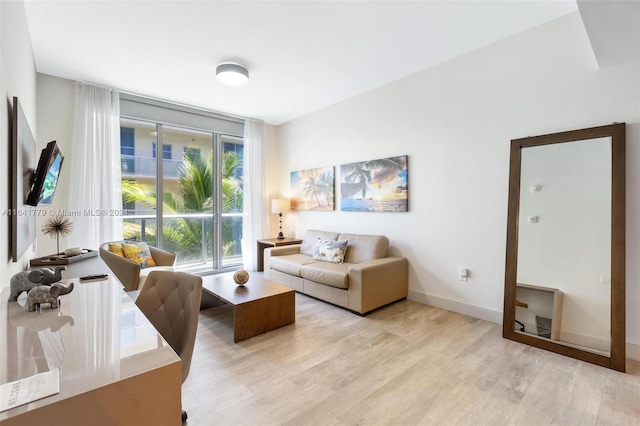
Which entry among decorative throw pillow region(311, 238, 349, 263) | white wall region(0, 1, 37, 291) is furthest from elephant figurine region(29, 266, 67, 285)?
decorative throw pillow region(311, 238, 349, 263)

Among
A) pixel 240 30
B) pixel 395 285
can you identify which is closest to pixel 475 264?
pixel 395 285

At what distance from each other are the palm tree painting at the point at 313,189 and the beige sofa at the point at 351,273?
2.10 feet

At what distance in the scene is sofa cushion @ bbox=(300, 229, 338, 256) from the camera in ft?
14.3

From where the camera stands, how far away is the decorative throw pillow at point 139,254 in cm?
342

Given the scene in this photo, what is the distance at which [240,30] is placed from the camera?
2.65 metres

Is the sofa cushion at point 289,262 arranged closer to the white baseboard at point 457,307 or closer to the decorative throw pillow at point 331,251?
the decorative throw pillow at point 331,251

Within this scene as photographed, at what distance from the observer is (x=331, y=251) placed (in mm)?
3967

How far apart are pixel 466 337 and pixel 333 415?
1.59m

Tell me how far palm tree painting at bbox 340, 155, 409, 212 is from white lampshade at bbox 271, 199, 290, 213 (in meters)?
1.25

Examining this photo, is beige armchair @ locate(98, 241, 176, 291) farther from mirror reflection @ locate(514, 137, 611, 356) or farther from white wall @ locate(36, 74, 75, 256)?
mirror reflection @ locate(514, 137, 611, 356)

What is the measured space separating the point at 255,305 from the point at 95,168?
9.73ft

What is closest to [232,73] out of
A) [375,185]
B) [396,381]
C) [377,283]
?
[375,185]

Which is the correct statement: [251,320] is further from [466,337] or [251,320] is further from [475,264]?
[475,264]

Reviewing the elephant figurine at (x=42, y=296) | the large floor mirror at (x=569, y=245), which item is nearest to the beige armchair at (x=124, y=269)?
the elephant figurine at (x=42, y=296)
